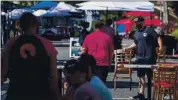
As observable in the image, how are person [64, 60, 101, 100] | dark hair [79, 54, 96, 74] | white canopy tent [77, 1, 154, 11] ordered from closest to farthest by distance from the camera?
person [64, 60, 101, 100], dark hair [79, 54, 96, 74], white canopy tent [77, 1, 154, 11]

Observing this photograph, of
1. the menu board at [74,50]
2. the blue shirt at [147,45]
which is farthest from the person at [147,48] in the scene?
the menu board at [74,50]

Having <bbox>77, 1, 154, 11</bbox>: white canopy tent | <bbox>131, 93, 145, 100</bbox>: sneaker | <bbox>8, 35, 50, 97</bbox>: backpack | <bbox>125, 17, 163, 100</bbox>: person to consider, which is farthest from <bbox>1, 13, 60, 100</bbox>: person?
<bbox>77, 1, 154, 11</bbox>: white canopy tent

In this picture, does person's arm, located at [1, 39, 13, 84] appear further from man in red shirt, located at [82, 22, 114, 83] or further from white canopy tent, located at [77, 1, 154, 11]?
white canopy tent, located at [77, 1, 154, 11]

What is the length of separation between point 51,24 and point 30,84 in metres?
47.9

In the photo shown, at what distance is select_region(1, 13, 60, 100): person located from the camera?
21.6 feet

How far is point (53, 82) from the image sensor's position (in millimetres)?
6594

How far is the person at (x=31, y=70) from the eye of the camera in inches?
259

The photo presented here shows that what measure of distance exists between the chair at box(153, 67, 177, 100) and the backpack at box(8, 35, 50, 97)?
15.7ft

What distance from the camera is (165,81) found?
11398 mm

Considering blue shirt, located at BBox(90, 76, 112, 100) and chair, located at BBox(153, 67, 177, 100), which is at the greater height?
blue shirt, located at BBox(90, 76, 112, 100)

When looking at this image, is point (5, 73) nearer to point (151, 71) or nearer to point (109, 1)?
point (151, 71)

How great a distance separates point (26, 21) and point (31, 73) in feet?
1.87

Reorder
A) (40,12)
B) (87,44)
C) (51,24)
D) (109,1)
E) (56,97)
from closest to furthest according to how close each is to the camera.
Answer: (56,97), (87,44), (109,1), (40,12), (51,24)

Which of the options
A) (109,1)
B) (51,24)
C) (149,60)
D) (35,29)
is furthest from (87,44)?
(51,24)
